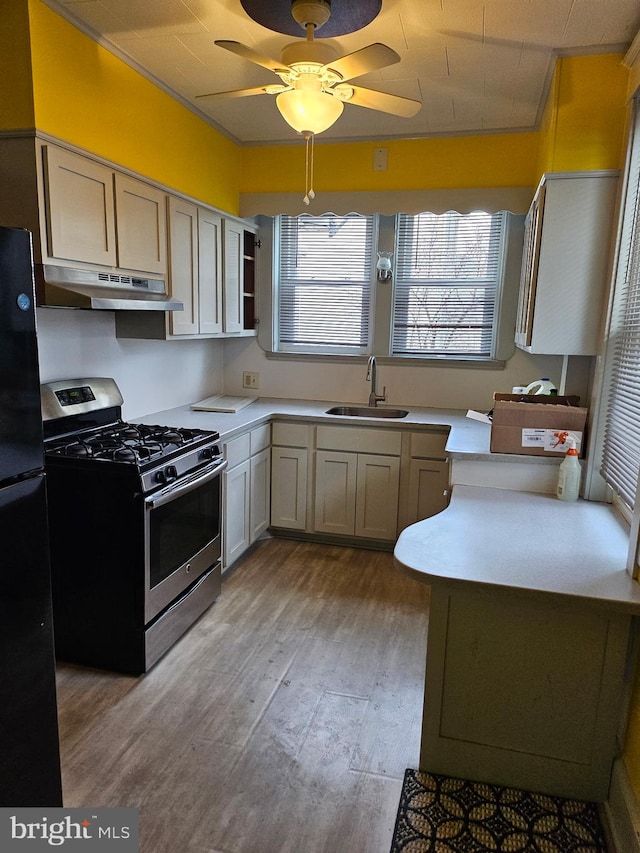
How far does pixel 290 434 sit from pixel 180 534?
1279 millimetres

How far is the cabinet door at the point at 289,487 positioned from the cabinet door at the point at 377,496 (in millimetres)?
367

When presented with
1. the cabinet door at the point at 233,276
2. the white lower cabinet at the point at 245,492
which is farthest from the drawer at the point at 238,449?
the cabinet door at the point at 233,276

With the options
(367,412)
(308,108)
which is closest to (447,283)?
(367,412)

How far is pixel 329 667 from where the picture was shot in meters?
2.48

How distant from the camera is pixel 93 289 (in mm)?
2338

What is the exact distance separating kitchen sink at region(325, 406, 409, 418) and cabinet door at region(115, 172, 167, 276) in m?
1.59

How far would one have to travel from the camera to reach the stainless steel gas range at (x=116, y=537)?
228cm

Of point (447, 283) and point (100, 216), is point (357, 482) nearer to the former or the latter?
point (447, 283)

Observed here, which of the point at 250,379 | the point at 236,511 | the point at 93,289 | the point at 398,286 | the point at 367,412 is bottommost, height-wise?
the point at 236,511

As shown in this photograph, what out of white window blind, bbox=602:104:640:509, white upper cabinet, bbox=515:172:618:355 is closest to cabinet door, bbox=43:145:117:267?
white upper cabinet, bbox=515:172:618:355

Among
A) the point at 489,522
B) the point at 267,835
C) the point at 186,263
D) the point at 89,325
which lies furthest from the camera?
the point at 186,263

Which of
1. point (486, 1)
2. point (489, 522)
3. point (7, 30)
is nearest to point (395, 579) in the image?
point (489, 522)

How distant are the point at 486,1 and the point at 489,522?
1941mm

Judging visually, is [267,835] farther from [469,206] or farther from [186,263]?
[469,206]
